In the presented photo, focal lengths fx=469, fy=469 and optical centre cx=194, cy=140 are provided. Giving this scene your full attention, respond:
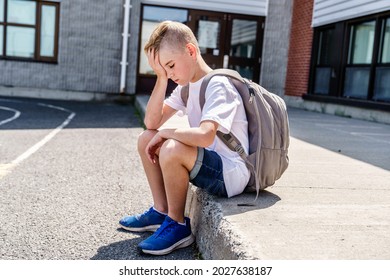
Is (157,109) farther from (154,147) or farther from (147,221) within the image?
(147,221)

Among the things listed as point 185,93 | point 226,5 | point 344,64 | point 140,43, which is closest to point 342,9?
point 344,64

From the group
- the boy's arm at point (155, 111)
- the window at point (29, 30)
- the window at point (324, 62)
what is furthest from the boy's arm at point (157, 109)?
the window at point (29, 30)

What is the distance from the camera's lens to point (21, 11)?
1277 centimetres

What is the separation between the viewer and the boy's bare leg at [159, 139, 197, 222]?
92.7 inches

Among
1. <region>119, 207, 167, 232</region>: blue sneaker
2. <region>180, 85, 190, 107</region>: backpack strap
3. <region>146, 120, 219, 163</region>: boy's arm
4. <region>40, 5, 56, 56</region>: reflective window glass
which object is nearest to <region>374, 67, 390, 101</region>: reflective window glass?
<region>180, 85, 190, 107</region>: backpack strap

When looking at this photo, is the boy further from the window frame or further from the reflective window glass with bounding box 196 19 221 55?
the reflective window glass with bounding box 196 19 221 55

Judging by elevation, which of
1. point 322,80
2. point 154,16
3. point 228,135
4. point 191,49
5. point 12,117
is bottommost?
point 12,117

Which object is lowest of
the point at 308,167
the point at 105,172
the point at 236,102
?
the point at 105,172

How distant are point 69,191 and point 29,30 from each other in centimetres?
1041

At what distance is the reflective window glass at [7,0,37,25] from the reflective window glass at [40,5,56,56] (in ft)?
1.00
